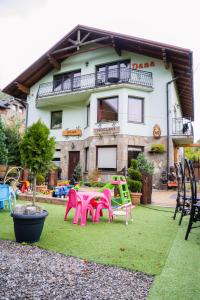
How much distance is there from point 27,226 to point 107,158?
11.1 meters

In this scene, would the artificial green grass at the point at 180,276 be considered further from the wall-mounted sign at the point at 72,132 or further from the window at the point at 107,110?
the wall-mounted sign at the point at 72,132

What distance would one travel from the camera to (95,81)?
15328 millimetres

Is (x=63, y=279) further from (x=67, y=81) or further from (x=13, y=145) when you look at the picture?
(x=67, y=81)

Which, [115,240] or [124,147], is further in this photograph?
[124,147]

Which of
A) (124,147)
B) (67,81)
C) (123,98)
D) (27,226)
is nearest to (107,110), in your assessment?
(123,98)

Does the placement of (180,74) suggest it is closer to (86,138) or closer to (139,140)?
(139,140)

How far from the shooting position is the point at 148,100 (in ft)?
47.2

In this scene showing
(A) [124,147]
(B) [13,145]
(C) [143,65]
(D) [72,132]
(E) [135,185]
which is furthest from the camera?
(B) [13,145]

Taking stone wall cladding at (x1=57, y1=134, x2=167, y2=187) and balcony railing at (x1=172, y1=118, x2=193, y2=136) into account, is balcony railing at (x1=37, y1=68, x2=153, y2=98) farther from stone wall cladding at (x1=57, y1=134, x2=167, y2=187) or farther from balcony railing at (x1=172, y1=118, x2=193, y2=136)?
stone wall cladding at (x1=57, y1=134, x2=167, y2=187)

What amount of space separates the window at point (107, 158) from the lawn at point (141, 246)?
29.5ft

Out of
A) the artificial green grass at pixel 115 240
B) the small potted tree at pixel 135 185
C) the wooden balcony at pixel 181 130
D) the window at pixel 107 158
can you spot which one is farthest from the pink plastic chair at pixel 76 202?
the wooden balcony at pixel 181 130

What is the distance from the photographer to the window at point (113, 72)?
47.1 ft

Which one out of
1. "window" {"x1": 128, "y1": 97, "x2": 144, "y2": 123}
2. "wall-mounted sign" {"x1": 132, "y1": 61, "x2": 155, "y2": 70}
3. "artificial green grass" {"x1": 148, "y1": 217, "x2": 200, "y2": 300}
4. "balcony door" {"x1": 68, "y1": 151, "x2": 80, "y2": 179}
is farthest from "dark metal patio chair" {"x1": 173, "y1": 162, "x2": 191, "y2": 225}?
"balcony door" {"x1": 68, "y1": 151, "x2": 80, "y2": 179}

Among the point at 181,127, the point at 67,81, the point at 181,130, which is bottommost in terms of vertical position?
the point at 181,130
